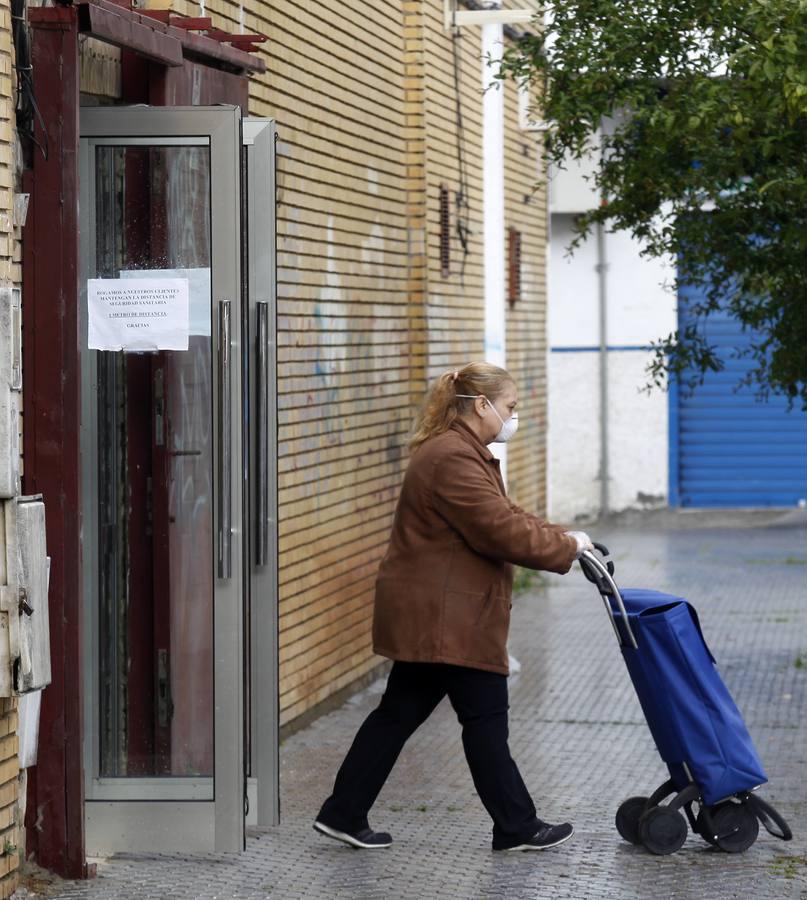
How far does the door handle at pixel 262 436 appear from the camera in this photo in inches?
252

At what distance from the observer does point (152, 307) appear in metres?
6.24

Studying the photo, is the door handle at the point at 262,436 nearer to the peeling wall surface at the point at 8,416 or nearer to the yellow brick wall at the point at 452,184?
the peeling wall surface at the point at 8,416

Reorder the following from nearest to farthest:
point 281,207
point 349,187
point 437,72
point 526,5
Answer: point 281,207
point 349,187
point 437,72
point 526,5

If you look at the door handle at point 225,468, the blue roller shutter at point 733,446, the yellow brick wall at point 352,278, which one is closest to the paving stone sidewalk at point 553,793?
the yellow brick wall at point 352,278

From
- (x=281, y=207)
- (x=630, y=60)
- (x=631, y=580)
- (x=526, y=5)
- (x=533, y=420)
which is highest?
(x=526, y=5)

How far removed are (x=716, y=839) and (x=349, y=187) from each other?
469cm

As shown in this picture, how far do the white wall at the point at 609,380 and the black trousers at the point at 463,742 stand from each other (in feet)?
46.7

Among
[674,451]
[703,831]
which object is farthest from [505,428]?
[674,451]

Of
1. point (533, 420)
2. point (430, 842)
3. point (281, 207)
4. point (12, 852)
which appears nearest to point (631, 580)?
point (533, 420)

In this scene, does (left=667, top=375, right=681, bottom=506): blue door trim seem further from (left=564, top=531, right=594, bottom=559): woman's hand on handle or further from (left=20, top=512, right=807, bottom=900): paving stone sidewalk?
(left=564, top=531, right=594, bottom=559): woman's hand on handle

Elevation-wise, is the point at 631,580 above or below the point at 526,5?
below

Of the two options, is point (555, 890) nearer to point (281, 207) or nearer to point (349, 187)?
point (281, 207)

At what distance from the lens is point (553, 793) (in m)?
7.72

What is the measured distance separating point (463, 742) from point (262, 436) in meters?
1.32
